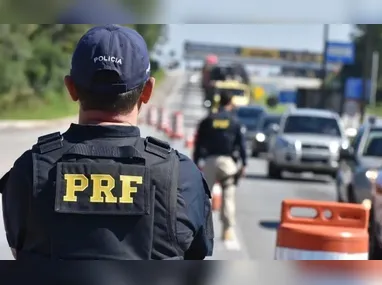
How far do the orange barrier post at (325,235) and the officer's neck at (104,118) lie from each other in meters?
2.17

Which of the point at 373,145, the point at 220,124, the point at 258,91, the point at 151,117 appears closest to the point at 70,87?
the point at 220,124

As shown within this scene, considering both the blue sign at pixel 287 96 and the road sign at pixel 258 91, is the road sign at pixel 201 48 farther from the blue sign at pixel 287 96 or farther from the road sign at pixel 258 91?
the road sign at pixel 258 91

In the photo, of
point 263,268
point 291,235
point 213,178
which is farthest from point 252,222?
point 263,268

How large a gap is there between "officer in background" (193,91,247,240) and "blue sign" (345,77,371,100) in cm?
2733

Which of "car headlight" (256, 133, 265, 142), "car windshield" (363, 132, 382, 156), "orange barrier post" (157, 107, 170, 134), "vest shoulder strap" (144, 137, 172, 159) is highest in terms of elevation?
"vest shoulder strap" (144, 137, 172, 159)

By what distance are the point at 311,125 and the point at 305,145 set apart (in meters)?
1.14

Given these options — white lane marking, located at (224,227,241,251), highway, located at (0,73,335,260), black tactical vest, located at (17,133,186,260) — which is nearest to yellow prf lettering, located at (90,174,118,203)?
black tactical vest, located at (17,133,186,260)

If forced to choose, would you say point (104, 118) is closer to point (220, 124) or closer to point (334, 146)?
point (220, 124)

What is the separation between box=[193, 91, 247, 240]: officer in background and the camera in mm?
9703

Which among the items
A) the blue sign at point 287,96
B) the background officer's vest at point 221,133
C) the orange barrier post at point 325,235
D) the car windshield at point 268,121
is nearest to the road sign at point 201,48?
the orange barrier post at point 325,235

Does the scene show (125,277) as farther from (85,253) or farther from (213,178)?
(213,178)

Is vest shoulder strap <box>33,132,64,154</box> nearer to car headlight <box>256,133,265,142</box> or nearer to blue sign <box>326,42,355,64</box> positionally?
blue sign <box>326,42,355,64</box>

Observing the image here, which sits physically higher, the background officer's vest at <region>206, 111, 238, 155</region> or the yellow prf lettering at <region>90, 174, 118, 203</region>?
the yellow prf lettering at <region>90, 174, 118, 203</region>

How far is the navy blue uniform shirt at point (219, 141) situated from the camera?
9.73 meters
